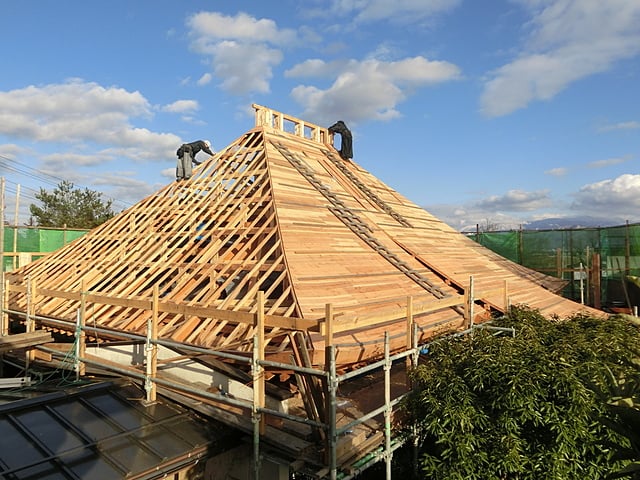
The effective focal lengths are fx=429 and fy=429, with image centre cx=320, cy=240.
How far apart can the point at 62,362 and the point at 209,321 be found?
10.0 feet

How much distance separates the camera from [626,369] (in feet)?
17.5

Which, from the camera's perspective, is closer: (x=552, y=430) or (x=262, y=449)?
(x=552, y=430)

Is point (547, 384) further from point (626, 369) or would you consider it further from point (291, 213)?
point (291, 213)

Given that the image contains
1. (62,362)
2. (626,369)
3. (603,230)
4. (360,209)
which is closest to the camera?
(626,369)

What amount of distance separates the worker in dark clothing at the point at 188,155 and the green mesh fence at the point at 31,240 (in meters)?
9.37

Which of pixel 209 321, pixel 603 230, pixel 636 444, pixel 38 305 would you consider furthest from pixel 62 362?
pixel 603 230

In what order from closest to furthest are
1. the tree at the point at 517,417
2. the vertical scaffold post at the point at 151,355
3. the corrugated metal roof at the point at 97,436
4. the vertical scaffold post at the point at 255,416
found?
the tree at the point at 517,417, the corrugated metal roof at the point at 97,436, the vertical scaffold post at the point at 255,416, the vertical scaffold post at the point at 151,355

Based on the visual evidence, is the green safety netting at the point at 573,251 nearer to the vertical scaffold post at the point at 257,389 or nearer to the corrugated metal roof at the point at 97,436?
the corrugated metal roof at the point at 97,436

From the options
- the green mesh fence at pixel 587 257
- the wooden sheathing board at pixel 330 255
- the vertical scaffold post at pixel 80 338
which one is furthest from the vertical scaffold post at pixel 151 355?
the green mesh fence at pixel 587 257

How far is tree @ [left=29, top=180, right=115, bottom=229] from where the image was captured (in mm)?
32469

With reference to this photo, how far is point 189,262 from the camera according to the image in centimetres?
805

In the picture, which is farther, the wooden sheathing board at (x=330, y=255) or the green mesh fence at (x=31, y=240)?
the green mesh fence at (x=31, y=240)

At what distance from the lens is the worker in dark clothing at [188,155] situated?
11891mm

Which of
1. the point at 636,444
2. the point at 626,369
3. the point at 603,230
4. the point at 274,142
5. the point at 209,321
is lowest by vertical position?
the point at 636,444
